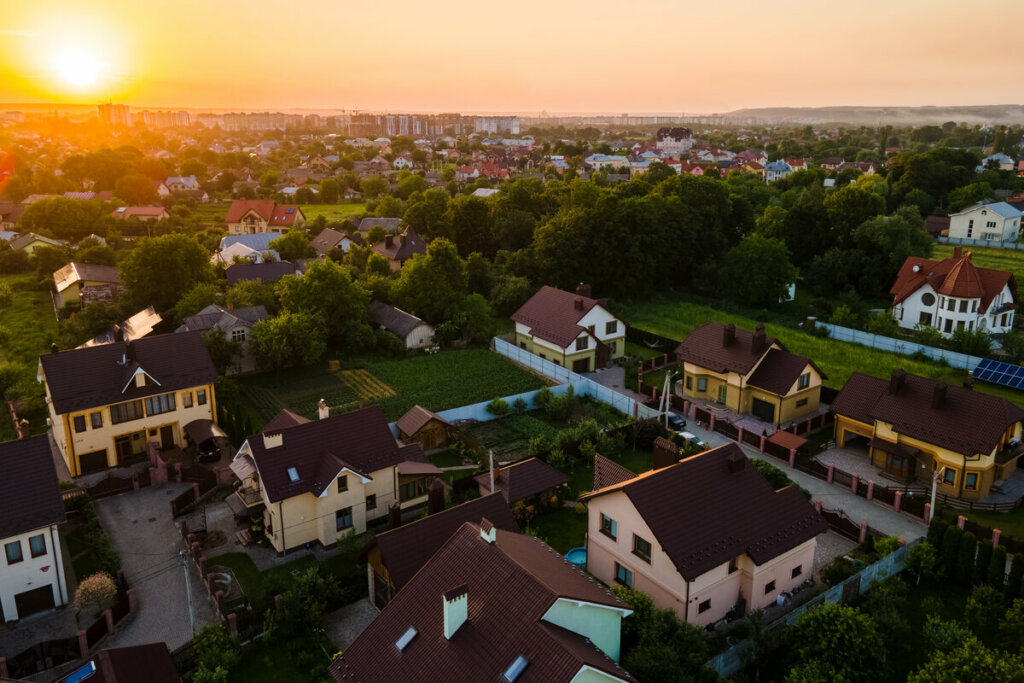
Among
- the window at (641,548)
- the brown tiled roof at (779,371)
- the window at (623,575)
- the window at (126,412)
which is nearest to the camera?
the window at (641,548)

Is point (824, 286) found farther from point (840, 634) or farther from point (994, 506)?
point (840, 634)

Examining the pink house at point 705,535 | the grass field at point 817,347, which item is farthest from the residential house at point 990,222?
the pink house at point 705,535

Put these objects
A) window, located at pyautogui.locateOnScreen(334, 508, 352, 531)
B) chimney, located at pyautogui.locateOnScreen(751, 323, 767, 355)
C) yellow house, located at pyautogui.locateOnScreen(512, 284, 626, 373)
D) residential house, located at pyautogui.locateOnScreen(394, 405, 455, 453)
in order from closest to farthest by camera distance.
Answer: window, located at pyautogui.locateOnScreen(334, 508, 352, 531) → residential house, located at pyautogui.locateOnScreen(394, 405, 455, 453) → chimney, located at pyautogui.locateOnScreen(751, 323, 767, 355) → yellow house, located at pyautogui.locateOnScreen(512, 284, 626, 373)

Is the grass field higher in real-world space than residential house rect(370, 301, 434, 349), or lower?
lower

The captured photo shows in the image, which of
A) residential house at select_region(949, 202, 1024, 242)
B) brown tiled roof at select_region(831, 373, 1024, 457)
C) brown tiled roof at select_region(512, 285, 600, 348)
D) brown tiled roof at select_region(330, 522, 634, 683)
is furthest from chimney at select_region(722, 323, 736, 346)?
residential house at select_region(949, 202, 1024, 242)

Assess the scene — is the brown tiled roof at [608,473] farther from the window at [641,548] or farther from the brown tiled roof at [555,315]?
the brown tiled roof at [555,315]

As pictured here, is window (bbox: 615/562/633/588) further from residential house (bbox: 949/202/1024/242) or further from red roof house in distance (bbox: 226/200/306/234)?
red roof house in distance (bbox: 226/200/306/234)

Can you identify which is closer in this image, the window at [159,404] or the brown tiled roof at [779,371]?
the window at [159,404]
